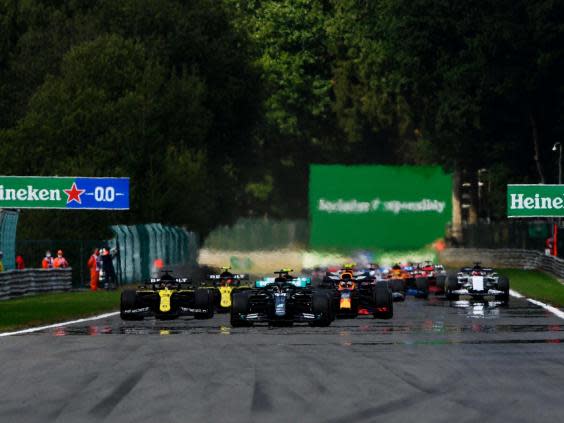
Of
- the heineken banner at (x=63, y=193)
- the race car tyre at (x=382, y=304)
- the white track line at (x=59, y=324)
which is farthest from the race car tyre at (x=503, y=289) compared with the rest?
the heineken banner at (x=63, y=193)

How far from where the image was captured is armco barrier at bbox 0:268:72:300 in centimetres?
5156

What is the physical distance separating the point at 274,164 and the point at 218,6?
1266 inches

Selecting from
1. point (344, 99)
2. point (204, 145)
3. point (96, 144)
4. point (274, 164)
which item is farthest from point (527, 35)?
point (274, 164)

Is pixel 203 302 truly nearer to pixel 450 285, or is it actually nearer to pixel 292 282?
pixel 292 282

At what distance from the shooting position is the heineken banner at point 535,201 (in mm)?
78125

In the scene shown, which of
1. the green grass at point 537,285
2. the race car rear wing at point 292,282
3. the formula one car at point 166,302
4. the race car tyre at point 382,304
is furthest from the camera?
the green grass at point 537,285

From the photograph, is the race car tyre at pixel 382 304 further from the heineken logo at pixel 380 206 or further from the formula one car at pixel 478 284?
the formula one car at pixel 478 284

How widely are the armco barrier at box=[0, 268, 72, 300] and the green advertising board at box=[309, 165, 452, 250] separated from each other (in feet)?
38.2

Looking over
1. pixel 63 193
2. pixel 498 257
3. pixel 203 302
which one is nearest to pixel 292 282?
pixel 203 302

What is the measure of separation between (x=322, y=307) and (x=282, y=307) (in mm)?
760

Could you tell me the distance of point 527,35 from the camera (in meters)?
91.3

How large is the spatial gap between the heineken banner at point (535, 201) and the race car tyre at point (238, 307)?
46310 mm

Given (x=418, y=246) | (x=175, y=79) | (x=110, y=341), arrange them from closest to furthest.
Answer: (x=110, y=341) → (x=418, y=246) → (x=175, y=79)

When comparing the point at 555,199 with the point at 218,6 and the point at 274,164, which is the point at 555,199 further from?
the point at 274,164
